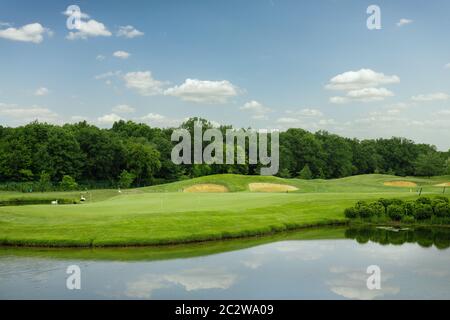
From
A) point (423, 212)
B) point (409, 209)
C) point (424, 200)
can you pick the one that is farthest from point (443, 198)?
point (409, 209)

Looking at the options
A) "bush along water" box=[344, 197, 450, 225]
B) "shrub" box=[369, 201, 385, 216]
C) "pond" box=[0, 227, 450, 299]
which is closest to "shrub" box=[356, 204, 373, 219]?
"bush along water" box=[344, 197, 450, 225]

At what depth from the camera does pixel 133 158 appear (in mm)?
104062

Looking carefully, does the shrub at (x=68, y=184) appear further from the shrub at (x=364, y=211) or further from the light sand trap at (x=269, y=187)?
the shrub at (x=364, y=211)

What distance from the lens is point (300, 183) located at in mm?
74500

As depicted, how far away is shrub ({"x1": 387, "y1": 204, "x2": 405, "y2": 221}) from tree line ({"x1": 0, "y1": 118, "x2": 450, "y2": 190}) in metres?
55.2

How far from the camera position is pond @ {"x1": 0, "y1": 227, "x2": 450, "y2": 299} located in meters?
23.9

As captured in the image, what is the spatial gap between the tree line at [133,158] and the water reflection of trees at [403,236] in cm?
5585

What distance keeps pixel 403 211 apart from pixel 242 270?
77.9ft

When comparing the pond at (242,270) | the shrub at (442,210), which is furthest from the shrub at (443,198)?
the pond at (242,270)

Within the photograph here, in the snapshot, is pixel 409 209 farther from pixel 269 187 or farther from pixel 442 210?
pixel 269 187

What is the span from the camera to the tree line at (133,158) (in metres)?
94.6

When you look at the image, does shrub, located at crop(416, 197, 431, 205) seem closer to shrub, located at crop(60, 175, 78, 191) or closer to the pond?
the pond
